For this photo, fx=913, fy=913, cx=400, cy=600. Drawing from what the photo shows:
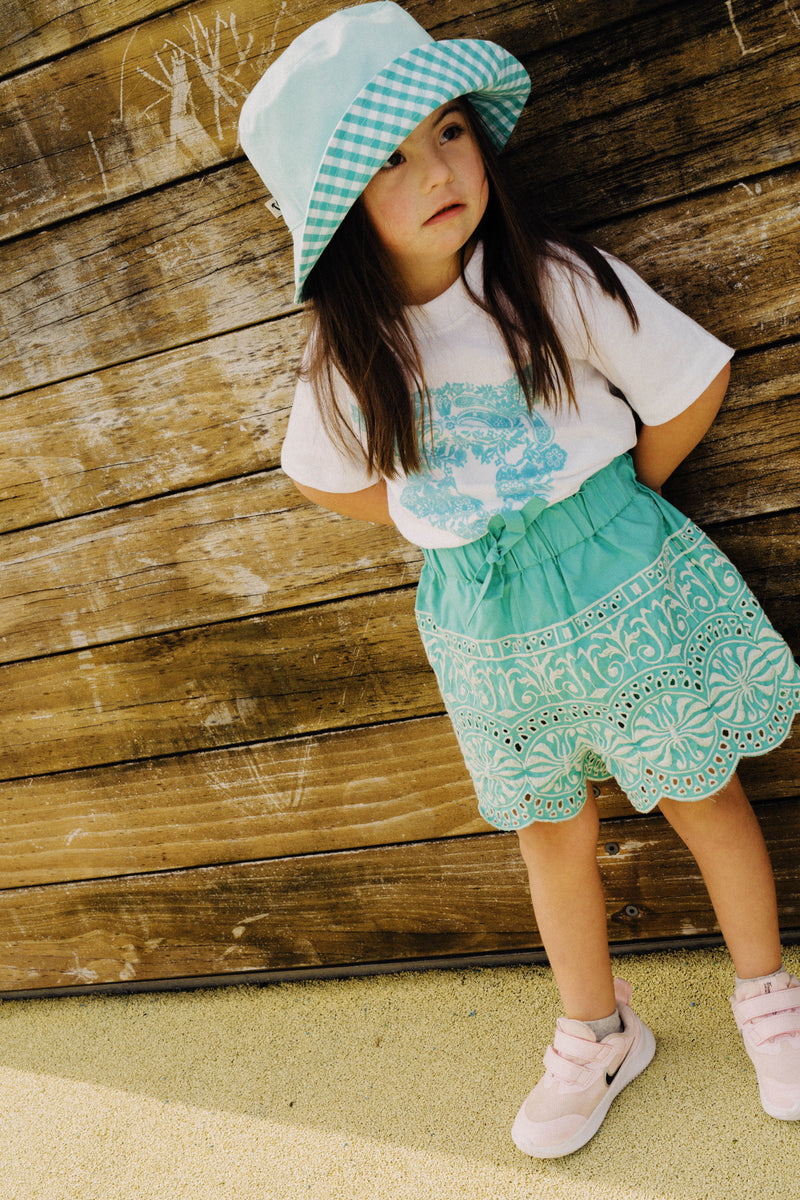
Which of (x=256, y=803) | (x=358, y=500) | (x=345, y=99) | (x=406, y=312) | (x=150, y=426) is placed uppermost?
(x=345, y=99)

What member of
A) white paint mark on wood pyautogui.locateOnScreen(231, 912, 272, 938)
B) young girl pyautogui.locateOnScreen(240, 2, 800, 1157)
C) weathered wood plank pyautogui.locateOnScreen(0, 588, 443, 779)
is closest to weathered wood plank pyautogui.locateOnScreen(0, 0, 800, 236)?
young girl pyautogui.locateOnScreen(240, 2, 800, 1157)

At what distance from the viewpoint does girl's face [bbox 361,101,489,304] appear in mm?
928

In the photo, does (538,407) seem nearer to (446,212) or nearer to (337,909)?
(446,212)

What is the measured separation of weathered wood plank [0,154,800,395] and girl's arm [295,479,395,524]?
30 centimetres

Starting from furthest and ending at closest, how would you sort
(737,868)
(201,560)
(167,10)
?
1. (201,560)
2. (167,10)
3. (737,868)

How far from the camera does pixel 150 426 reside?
1.41m

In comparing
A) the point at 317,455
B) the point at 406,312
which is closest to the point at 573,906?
the point at 317,455

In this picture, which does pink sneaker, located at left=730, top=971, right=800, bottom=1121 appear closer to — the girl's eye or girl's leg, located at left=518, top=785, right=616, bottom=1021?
girl's leg, located at left=518, top=785, right=616, bottom=1021

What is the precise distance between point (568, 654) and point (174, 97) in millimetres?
932

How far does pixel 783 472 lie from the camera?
1.21m

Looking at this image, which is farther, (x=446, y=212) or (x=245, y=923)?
(x=245, y=923)

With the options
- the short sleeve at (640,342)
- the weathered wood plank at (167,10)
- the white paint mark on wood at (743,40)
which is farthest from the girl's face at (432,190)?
the white paint mark on wood at (743,40)

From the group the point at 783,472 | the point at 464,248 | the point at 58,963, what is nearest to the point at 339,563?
the point at 464,248

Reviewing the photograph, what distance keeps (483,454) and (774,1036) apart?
794mm
